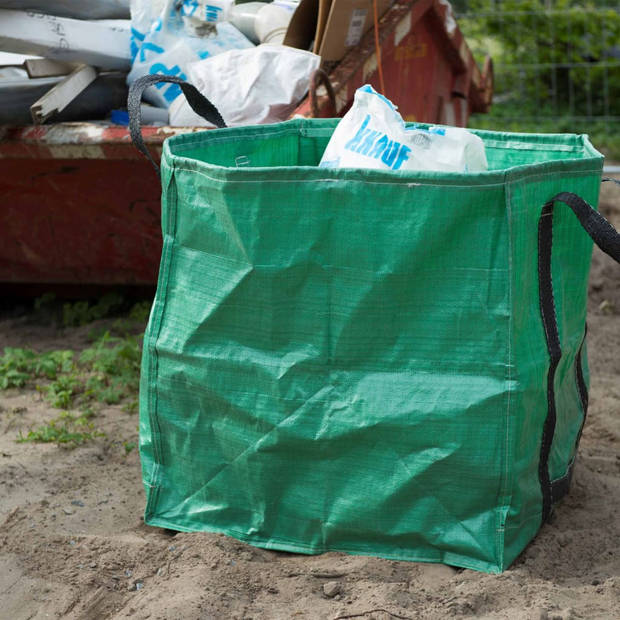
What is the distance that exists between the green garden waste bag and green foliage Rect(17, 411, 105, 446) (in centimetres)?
69

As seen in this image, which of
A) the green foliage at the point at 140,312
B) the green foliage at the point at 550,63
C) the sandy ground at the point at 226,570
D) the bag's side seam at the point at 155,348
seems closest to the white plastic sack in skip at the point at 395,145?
the bag's side seam at the point at 155,348

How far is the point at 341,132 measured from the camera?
2.10 metres

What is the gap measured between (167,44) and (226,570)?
196 cm

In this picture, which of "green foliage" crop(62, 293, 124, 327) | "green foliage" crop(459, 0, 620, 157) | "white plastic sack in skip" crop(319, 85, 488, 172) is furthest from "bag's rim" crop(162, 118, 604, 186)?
"green foliage" crop(459, 0, 620, 157)

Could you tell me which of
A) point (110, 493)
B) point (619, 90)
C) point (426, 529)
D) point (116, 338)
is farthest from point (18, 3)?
point (619, 90)

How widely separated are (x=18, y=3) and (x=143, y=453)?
1.68 m

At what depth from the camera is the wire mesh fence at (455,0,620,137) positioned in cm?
743

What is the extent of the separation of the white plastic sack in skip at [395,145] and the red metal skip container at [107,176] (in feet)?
2.46

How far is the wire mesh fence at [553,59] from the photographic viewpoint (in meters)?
7.43

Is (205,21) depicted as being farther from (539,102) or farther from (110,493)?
(539,102)

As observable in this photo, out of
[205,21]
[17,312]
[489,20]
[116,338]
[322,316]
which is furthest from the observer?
[489,20]

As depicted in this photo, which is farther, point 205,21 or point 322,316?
point 205,21

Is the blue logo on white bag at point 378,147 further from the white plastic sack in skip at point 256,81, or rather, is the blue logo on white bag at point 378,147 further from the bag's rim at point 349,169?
the white plastic sack in skip at point 256,81

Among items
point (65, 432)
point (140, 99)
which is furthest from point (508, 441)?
point (65, 432)
